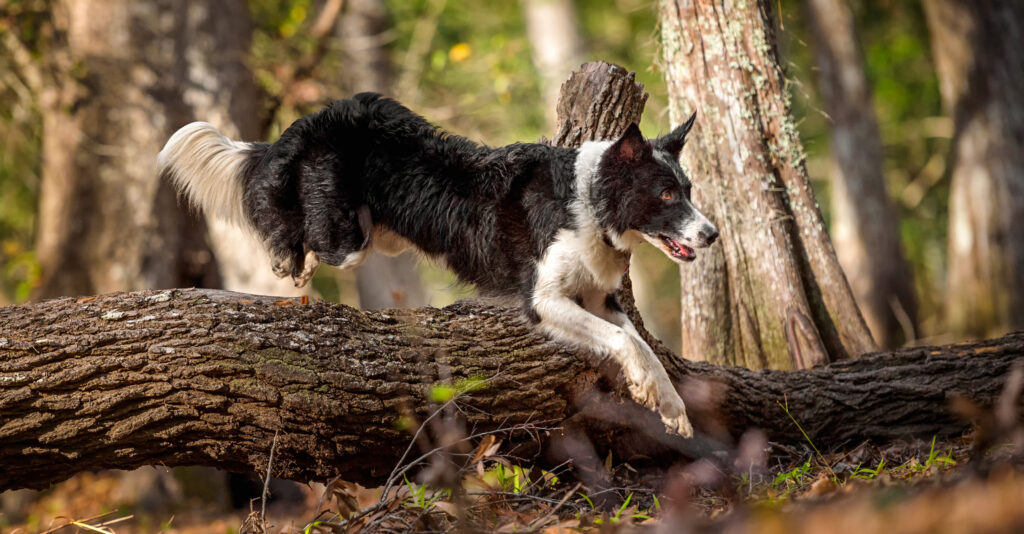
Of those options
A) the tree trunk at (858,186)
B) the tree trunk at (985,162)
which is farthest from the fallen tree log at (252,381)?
the tree trunk at (858,186)

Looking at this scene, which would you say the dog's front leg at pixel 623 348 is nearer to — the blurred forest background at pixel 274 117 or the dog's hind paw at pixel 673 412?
the dog's hind paw at pixel 673 412

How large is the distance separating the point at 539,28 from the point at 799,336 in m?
11.5

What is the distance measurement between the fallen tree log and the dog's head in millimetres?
729

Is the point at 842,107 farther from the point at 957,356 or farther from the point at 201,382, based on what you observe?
the point at 201,382

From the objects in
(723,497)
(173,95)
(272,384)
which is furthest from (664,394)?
(173,95)

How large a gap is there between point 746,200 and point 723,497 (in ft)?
8.16

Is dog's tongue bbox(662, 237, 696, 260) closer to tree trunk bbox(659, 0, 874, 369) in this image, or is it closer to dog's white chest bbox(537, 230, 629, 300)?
dog's white chest bbox(537, 230, 629, 300)

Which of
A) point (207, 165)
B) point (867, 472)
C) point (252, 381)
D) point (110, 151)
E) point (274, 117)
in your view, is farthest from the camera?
point (274, 117)

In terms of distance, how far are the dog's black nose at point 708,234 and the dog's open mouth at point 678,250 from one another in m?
0.13

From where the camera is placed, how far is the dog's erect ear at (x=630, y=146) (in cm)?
396

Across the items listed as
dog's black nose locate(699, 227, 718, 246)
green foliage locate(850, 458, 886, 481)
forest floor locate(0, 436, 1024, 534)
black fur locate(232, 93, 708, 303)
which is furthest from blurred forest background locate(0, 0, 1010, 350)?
green foliage locate(850, 458, 886, 481)

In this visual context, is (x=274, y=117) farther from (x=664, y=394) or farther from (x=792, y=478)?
(x=792, y=478)

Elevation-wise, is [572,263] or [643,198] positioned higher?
[643,198]

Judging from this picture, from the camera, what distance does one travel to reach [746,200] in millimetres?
5508
